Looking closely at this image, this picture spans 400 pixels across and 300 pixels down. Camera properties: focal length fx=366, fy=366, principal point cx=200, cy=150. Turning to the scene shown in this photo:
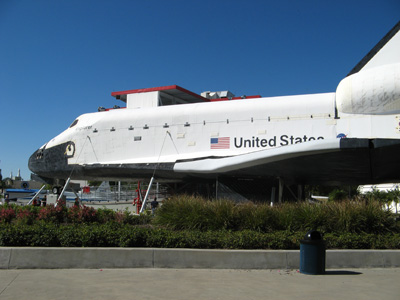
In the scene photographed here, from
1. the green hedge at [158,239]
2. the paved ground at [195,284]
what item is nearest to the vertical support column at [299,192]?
the green hedge at [158,239]

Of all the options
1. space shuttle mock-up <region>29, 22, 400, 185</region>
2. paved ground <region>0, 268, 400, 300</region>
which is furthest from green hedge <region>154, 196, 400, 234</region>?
space shuttle mock-up <region>29, 22, 400, 185</region>

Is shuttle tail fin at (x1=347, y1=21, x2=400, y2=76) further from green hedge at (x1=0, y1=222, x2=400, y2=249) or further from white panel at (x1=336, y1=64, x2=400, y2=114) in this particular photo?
green hedge at (x1=0, y1=222, x2=400, y2=249)

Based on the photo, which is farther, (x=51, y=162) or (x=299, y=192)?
(x=51, y=162)

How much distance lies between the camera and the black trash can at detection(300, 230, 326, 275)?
5.14 m

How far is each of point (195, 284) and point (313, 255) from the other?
1.77 metres

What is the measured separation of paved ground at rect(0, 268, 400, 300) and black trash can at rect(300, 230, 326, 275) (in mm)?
108

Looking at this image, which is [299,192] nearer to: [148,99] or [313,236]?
[313,236]

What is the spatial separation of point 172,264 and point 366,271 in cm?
295

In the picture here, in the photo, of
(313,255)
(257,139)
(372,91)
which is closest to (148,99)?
(257,139)

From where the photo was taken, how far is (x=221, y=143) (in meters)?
11.2

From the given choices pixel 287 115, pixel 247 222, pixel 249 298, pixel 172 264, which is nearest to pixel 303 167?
pixel 287 115

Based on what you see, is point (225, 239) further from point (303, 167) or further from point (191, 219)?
point (303, 167)

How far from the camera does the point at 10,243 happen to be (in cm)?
588

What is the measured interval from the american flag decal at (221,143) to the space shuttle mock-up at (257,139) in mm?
30
